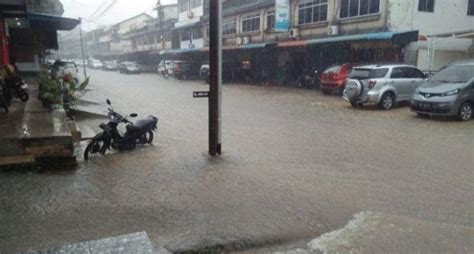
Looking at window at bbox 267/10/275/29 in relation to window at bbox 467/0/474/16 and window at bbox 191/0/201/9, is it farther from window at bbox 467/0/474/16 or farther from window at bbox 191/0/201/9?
window at bbox 467/0/474/16

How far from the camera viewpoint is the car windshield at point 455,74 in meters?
11.4

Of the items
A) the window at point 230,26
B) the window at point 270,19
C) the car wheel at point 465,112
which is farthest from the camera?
the window at point 230,26

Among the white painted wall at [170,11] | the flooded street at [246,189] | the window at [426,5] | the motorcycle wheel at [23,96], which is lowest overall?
the flooded street at [246,189]

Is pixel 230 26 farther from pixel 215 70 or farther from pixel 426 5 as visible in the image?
pixel 215 70

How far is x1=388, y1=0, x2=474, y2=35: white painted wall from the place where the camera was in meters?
19.0

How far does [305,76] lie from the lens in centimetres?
2398

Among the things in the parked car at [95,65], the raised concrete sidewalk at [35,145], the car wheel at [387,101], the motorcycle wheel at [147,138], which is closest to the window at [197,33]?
the parked car at [95,65]

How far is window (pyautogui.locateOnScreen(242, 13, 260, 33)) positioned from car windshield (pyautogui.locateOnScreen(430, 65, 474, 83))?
64.0 feet

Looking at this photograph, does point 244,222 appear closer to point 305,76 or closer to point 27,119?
point 27,119

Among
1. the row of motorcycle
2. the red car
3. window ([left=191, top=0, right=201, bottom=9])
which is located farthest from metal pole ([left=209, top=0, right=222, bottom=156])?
window ([left=191, top=0, right=201, bottom=9])

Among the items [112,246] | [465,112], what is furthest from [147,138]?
[465,112]

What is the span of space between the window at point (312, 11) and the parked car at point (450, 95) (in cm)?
1265

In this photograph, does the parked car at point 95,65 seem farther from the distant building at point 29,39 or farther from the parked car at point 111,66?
the distant building at point 29,39

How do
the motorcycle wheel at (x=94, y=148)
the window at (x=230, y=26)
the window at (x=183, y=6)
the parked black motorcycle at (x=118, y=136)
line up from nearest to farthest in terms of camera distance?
the motorcycle wheel at (x=94, y=148) < the parked black motorcycle at (x=118, y=136) < the window at (x=230, y=26) < the window at (x=183, y=6)
